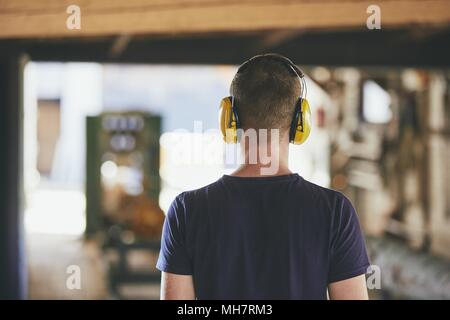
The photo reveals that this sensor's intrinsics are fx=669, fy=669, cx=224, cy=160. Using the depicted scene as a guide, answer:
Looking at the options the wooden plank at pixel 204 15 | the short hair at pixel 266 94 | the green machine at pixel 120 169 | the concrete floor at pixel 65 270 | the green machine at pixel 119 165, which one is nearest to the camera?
the short hair at pixel 266 94

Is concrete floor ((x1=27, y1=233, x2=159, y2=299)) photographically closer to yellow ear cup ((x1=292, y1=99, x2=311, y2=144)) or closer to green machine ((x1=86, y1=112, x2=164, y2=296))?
green machine ((x1=86, y1=112, x2=164, y2=296))

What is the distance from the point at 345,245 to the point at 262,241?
23 cm

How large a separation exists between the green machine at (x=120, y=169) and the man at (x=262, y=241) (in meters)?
7.01

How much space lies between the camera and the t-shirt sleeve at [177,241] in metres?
1.85

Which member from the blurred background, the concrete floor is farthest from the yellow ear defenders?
the concrete floor

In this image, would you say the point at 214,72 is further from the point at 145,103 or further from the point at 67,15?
the point at 67,15

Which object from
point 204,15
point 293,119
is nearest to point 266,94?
point 293,119

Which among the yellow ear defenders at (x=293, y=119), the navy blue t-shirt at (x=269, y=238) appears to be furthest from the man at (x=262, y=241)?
the yellow ear defenders at (x=293, y=119)

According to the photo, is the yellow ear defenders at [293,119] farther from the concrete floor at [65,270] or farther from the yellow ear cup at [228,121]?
the concrete floor at [65,270]

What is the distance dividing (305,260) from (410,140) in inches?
245

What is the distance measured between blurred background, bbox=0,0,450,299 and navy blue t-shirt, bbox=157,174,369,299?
1.16m

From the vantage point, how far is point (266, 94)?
6.27 ft

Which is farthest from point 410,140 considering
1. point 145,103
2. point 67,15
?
point 145,103

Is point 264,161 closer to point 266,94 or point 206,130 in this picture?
point 266,94
